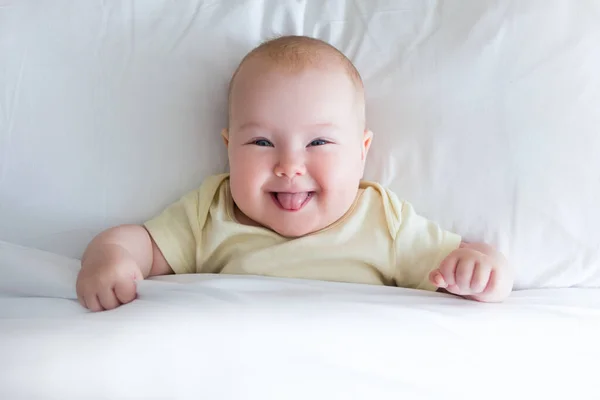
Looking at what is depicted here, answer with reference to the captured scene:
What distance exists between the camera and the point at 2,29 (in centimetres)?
119

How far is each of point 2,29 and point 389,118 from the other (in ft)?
2.42

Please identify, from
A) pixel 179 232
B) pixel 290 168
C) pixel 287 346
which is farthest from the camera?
pixel 179 232

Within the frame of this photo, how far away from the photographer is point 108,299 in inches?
35.8

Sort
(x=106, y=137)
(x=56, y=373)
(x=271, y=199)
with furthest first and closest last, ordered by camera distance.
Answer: (x=106, y=137)
(x=271, y=199)
(x=56, y=373)

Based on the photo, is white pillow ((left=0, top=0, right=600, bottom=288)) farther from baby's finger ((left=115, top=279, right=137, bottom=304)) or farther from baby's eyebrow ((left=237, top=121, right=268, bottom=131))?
baby's finger ((left=115, top=279, right=137, bottom=304))

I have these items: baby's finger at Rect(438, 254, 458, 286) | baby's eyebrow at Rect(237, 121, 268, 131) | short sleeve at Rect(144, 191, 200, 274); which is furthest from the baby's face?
baby's finger at Rect(438, 254, 458, 286)

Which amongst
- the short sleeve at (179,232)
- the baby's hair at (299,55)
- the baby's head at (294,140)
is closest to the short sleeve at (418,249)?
the baby's head at (294,140)

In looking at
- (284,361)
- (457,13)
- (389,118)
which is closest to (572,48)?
(457,13)

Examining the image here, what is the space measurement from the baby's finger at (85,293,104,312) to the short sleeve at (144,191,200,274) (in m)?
0.21

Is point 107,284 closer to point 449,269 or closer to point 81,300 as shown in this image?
point 81,300

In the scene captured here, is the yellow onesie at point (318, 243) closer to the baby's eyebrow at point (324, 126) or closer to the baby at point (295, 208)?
the baby at point (295, 208)

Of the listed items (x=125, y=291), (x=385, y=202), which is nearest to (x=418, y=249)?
(x=385, y=202)

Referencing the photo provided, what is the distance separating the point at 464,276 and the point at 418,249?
15 centimetres

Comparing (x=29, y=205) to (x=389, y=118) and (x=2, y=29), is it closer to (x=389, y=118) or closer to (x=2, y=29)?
(x=2, y=29)
